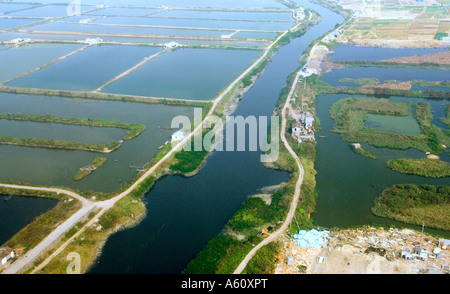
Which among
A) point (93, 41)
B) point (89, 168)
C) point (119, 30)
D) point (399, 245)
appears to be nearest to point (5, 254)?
point (89, 168)

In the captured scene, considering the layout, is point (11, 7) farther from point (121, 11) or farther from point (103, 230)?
point (103, 230)

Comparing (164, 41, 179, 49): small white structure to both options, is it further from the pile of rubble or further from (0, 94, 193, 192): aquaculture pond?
the pile of rubble

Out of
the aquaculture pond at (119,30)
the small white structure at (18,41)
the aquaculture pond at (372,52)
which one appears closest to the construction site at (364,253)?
the aquaculture pond at (372,52)

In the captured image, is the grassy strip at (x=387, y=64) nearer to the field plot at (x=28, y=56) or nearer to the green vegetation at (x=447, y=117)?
the green vegetation at (x=447, y=117)

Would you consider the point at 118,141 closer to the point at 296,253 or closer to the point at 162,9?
the point at 296,253

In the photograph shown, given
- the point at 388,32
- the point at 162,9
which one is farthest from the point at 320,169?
the point at 162,9

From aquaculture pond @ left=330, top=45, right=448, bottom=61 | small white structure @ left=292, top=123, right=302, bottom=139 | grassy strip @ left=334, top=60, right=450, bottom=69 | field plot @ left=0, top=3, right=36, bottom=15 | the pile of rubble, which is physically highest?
field plot @ left=0, top=3, right=36, bottom=15

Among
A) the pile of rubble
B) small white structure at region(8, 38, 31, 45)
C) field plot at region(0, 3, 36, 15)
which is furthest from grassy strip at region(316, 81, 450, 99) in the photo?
field plot at region(0, 3, 36, 15)
